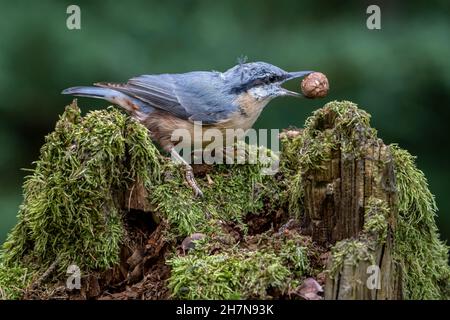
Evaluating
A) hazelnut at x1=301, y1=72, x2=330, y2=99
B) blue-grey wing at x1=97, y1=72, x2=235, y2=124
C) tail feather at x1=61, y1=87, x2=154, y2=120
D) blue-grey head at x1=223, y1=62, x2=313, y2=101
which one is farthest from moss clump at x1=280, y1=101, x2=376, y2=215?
tail feather at x1=61, y1=87, x2=154, y2=120

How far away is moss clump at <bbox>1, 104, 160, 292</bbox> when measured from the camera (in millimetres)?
3469

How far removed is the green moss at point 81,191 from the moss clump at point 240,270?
437mm

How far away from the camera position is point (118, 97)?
4762mm

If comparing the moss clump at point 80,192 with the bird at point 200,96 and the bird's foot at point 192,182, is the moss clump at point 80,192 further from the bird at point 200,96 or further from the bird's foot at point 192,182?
the bird at point 200,96

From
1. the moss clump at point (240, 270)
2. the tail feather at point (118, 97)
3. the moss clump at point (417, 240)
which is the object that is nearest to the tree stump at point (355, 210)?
the moss clump at point (240, 270)

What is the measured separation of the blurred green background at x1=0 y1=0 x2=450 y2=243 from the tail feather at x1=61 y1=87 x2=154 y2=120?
96 cm

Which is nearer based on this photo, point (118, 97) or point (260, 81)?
point (260, 81)

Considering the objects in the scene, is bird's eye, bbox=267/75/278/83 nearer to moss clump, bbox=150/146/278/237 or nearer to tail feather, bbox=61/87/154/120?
moss clump, bbox=150/146/278/237

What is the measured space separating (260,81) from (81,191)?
1535 mm

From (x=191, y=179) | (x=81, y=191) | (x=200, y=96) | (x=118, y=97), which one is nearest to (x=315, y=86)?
(x=200, y=96)

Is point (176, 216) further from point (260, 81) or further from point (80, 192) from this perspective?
point (260, 81)

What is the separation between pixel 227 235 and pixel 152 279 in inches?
17.0

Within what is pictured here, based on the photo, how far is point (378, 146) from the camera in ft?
10.7

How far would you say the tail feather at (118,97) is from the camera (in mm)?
4695
